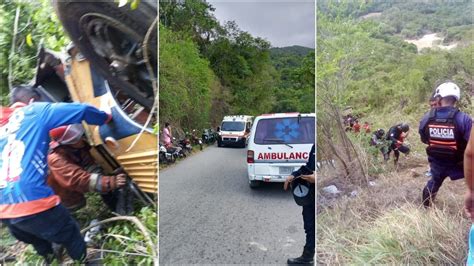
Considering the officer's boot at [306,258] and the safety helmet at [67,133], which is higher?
the safety helmet at [67,133]

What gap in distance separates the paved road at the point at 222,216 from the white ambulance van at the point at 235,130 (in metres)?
0.07

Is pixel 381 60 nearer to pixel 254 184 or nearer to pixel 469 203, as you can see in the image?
pixel 469 203

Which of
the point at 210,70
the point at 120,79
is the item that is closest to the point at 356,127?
the point at 210,70

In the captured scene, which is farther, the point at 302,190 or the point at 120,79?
the point at 120,79

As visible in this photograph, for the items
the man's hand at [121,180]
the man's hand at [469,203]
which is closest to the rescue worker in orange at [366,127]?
the man's hand at [469,203]

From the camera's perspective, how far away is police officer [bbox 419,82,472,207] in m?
2.74

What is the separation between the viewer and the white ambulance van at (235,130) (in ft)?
9.66

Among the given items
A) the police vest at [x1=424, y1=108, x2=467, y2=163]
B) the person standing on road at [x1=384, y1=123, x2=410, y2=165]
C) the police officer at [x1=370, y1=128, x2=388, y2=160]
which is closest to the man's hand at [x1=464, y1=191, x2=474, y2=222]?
the police vest at [x1=424, y1=108, x2=467, y2=163]

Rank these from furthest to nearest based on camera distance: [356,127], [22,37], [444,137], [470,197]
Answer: [22,37]
[356,127]
[444,137]
[470,197]

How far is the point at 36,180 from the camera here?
3.04 meters

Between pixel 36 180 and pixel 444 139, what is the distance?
2.84 meters

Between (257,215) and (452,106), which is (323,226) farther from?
(452,106)

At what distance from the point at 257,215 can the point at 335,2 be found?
1572mm

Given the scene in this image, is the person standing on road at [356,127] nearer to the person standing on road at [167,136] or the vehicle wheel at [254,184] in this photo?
the vehicle wheel at [254,184]
